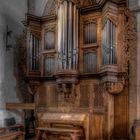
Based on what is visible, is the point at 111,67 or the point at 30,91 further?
the point at 30,91

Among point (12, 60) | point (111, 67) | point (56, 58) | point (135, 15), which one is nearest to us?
point (111, 67)

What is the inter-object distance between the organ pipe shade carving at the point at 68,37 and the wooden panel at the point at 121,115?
1321 millimetres

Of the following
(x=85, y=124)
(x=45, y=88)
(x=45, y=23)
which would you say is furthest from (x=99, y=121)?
(x=45, y=23)

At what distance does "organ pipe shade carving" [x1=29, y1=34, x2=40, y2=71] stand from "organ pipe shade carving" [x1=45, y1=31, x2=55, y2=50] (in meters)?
0.25

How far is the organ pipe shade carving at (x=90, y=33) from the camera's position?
6157mm

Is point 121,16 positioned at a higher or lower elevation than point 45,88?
higher

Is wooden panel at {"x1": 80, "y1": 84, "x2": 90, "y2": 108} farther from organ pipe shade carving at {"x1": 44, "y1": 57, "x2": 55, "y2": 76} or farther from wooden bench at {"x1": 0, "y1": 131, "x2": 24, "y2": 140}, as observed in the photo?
wooden bench at {"x1": 0, "y1": 131, "x2": 24, "y2": 140}

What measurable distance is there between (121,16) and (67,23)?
1291 mm

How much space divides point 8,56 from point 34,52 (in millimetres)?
802

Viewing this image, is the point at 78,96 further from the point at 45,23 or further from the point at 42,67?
the point at 45,23

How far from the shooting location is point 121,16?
5.91m

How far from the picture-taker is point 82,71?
625 centimetres

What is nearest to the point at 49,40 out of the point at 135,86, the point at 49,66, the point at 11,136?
the point at 49,66

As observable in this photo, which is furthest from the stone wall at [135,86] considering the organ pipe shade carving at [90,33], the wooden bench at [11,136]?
the wooden bench at [11,136]
